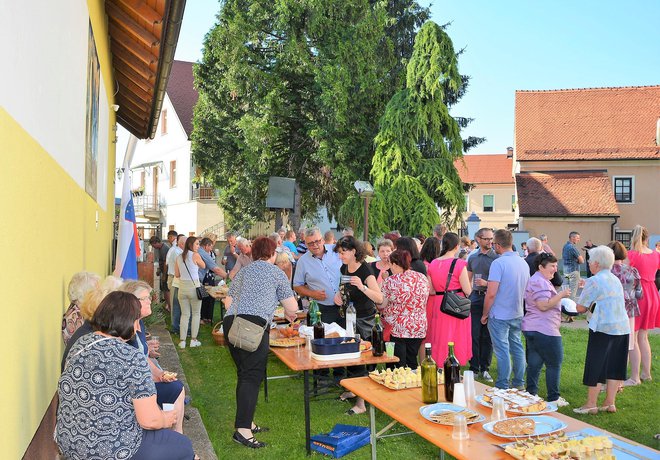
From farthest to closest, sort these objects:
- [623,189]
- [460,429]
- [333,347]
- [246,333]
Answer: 1. [623,189]
2. [333,347]
3. [246,333]
4. [460,429]

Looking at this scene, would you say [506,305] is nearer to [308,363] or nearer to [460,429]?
[308,363]

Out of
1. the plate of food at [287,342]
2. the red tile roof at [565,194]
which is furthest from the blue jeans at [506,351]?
the red tile roof at [565,194]

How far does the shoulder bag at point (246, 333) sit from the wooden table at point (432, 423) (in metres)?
0.98

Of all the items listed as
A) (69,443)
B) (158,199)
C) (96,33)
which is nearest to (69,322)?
Result: (69,443)

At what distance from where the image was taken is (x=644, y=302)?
25.8 feet

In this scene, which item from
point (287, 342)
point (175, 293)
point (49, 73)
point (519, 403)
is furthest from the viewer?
point (175, 293)

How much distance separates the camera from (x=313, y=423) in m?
6.35

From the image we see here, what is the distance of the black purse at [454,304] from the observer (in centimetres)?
688

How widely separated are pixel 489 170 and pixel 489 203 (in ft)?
14.3

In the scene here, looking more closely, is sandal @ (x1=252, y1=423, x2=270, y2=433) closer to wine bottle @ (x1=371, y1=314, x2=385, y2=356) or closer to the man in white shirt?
wine bottle @ (x1=371, y1=314, x2=385, y2=356)

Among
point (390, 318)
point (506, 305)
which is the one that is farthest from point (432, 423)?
point (506, 305)

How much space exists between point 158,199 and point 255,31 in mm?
17022

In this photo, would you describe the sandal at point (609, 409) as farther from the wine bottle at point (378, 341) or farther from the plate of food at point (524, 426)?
the plate of food at point (524, 426)

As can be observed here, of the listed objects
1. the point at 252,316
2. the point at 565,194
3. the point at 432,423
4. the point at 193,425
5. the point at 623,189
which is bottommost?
the point at 193,425
